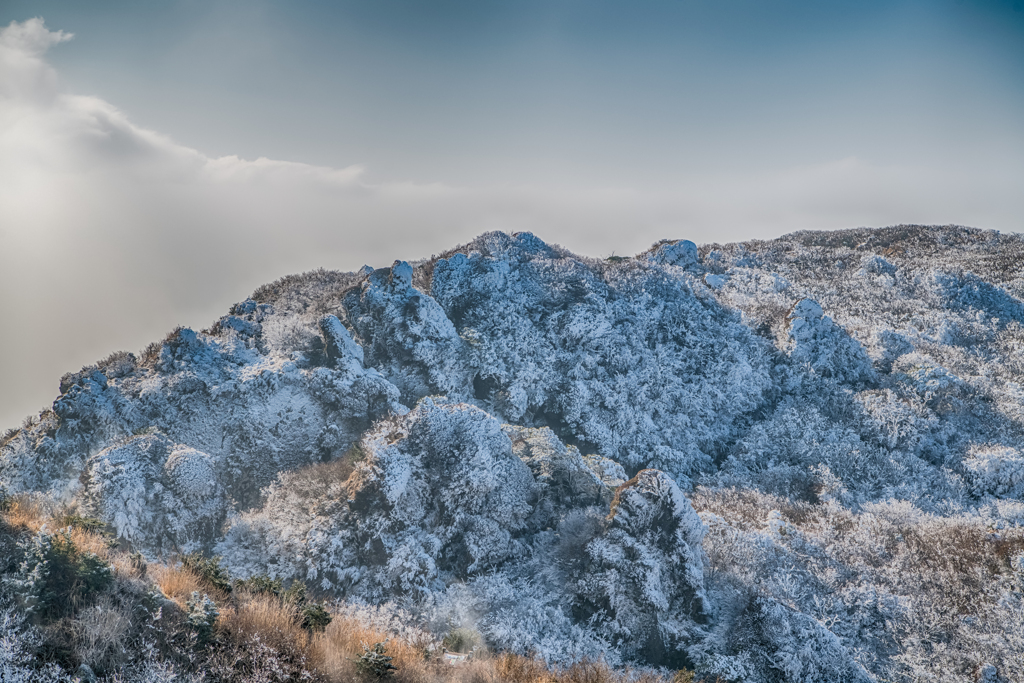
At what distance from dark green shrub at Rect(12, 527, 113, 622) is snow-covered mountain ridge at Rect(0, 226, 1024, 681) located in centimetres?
673

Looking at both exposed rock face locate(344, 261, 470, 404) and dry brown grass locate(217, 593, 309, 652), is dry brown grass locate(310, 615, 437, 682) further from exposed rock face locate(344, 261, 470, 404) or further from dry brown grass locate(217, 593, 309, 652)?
exposed rock face locate(344, 261, 470, 404)

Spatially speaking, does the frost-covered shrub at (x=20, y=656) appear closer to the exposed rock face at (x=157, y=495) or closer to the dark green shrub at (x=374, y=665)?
the dark green shrub at (x=374, y=665)

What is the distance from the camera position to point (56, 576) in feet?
28.4

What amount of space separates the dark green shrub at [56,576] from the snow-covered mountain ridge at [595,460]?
673 centimetres

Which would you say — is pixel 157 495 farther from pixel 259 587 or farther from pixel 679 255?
pixel 679 255

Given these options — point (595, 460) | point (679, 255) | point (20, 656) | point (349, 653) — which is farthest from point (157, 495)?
point (679, 255)

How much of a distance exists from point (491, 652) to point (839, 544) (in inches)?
496

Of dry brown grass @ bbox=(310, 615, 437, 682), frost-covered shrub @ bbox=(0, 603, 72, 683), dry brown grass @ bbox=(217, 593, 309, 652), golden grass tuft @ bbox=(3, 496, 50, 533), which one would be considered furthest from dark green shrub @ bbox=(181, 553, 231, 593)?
frost-covered shrub @ bbox=(0, 603, 72, 683)

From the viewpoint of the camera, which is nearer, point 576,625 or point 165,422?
point 576,625

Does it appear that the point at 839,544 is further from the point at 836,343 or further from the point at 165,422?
the point at 165,422

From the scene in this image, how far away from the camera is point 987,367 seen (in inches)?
1068

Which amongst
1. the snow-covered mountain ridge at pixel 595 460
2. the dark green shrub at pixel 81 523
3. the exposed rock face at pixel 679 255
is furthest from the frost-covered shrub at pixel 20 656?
the exposed rock face at pixel 679 255

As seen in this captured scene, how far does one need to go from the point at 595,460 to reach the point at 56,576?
58.4 feet

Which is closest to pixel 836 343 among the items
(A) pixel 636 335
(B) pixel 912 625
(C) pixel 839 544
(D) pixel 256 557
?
(A) pixel 636 335
